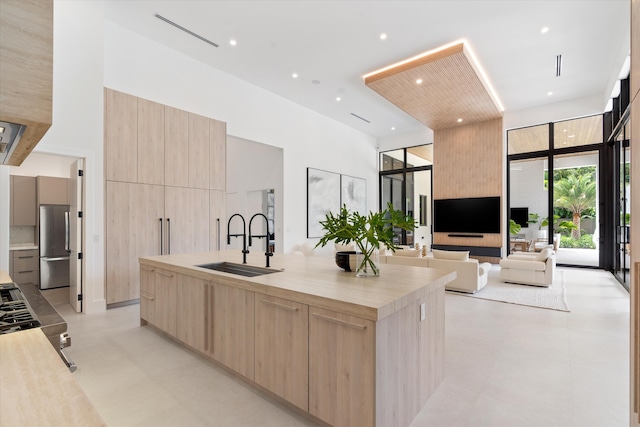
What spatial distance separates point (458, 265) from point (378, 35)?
3.98m

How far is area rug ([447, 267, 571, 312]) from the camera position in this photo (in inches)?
184

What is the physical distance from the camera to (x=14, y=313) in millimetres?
1579

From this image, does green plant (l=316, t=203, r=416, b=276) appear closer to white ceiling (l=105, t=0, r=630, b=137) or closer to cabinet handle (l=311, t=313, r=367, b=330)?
cabinet handle (l=311, t=313, r=367, b=330)

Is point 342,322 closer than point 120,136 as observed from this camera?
Yes

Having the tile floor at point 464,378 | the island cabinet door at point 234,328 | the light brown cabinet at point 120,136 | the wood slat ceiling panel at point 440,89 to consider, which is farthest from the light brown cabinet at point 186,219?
the wood slat ceiling panel at point 440,89

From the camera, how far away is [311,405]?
6.13ft

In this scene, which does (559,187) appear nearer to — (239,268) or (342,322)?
(239,268)

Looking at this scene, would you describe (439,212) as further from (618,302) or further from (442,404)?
(442,404)

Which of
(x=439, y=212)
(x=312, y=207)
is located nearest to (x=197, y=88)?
(x=312, y=207)

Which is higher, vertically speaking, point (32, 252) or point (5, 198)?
point (5, 198)

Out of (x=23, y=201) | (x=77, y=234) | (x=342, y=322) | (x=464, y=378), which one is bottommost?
(x=464, y=378)

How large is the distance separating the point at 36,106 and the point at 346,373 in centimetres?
171

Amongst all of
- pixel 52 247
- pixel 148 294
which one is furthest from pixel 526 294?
pixel 52 247

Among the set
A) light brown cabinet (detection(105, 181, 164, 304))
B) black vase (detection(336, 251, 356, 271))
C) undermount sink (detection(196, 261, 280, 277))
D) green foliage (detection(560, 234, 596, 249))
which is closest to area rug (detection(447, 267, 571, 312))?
green foliage (detection(560, 234, 596, 249))
